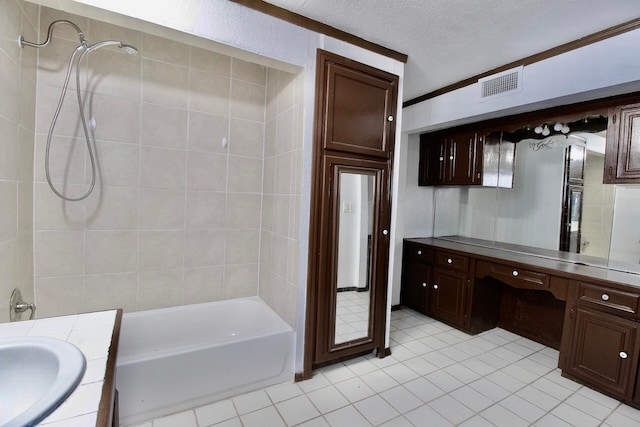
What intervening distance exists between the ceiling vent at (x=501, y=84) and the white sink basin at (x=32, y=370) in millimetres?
2997

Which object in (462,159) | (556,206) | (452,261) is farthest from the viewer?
(462,159)

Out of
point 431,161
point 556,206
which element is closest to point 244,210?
point 431,161

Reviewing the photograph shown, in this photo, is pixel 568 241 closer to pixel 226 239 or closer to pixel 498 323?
pixel 498 323

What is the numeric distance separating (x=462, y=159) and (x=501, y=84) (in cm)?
82

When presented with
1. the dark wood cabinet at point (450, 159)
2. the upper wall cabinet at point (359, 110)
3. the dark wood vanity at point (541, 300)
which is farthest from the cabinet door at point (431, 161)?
the upper wall cabinet at point (359, 110)

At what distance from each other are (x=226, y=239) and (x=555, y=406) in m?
2.56

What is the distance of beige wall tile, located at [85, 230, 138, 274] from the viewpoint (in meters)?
2.02

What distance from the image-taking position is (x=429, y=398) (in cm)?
188

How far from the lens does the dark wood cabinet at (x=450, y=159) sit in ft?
9.70

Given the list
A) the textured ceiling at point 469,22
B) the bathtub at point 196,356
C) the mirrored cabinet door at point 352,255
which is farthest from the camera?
the mirrored cabinet door at point 352,255

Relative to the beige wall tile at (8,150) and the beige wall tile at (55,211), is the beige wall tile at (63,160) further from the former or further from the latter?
the beige wall tile at (8,150)

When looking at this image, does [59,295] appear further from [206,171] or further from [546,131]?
[546,131]

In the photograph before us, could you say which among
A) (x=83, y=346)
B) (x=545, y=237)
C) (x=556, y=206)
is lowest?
(x=83, y=346)

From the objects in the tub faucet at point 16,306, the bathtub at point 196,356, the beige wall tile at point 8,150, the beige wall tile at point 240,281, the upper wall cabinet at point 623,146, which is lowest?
the bathtub at point 196,356
